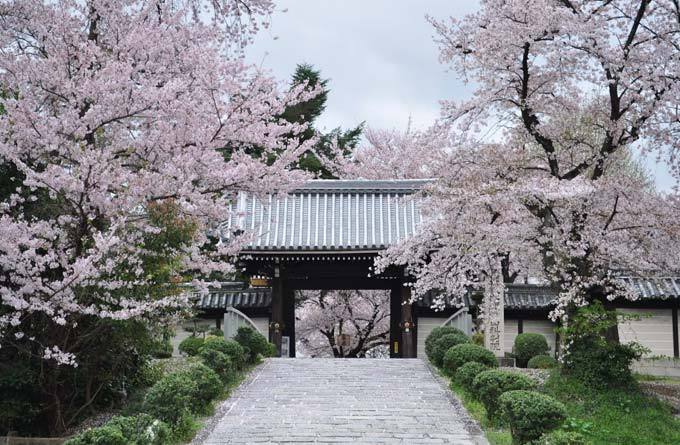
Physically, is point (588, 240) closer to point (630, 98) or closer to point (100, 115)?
point (630, 98)

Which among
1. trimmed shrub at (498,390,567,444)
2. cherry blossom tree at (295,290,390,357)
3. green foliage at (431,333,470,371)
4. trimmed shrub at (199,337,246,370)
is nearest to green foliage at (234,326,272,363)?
trimmed shrub at (199,337,246,370)

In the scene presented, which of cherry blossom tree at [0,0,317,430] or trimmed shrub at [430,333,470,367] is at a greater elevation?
cherry blossom tree at [0,0,317,430]

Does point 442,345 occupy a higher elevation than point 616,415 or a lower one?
higher

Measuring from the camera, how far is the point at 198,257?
10.7 meters

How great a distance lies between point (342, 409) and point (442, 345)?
407 centimetres

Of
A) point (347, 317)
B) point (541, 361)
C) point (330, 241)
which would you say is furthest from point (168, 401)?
point (347, 317)

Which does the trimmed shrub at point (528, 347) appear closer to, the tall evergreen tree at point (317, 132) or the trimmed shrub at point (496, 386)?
the trimmed shrub at point (496, 386)

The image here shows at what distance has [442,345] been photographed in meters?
14.5

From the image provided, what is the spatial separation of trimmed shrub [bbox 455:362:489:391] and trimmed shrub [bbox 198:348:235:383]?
13.0 ft

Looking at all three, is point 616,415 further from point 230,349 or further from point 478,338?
point 478,338

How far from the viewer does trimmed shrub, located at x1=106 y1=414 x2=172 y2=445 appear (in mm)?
7820

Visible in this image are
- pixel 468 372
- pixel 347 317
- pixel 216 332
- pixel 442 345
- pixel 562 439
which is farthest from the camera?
pixel 347 317

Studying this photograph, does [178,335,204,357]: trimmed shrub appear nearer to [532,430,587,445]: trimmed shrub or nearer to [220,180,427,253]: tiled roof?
Answer: [220,180,427,253]: tiled roof

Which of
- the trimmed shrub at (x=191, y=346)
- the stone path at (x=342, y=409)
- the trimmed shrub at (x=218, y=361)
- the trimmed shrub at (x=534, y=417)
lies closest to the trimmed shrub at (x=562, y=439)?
the trimmed shrub at (x=534, y=417)
